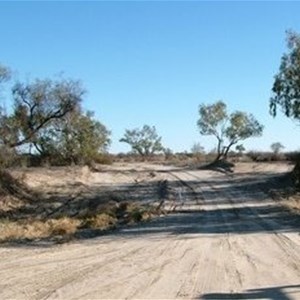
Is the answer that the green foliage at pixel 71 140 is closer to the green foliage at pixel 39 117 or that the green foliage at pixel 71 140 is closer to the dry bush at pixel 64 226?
the green foliage at pixel 39 117

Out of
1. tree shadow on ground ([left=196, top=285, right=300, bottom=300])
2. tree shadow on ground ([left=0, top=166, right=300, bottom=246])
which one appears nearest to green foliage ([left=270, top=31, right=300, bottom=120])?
tree shadow on ground ([left=0, top=166, right=300, bottom=246])

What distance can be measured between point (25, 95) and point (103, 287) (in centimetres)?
3727

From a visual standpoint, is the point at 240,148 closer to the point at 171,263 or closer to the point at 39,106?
the point at 39,106

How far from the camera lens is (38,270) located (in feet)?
48.5

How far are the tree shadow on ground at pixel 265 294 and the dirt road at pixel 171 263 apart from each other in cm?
2

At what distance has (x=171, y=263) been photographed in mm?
15570

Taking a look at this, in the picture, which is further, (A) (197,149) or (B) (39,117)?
(A) (197,149)

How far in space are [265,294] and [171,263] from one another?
3.89 metres

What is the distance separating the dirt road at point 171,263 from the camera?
1239 cm

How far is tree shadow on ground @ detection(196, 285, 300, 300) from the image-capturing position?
11.7 metres

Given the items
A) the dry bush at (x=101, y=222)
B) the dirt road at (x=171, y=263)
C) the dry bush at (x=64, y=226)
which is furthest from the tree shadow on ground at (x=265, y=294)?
the dry bush at (x=101, y=222)

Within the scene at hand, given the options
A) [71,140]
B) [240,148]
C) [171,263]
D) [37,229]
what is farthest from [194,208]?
[240,148]

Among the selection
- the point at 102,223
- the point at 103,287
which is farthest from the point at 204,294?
the point at 102,223

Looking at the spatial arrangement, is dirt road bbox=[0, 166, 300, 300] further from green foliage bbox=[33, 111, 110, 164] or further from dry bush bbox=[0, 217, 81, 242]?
green foliage bbox=[33, 111, 110, 164]
